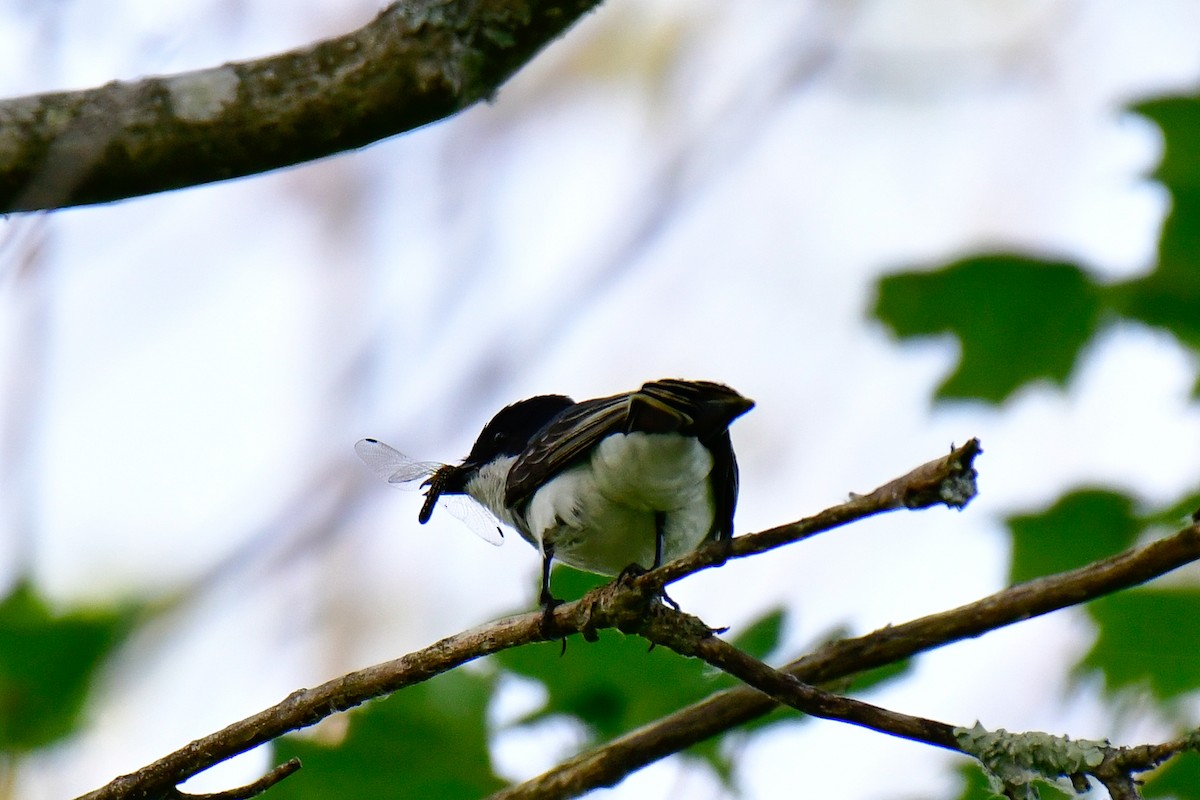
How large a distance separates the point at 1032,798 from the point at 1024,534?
1.21 meters

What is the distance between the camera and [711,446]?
107 inches

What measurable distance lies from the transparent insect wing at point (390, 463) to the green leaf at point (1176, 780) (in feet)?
7.04

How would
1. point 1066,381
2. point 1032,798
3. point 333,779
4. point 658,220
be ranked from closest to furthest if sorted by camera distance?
1. point 1032,798
2. point 333,779
3. point 1066,381
4. point 658,220

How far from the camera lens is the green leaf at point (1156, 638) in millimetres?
2521

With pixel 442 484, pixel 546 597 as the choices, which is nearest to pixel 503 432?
pixel 442 484

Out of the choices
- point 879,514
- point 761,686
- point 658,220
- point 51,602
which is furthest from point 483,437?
point 879,514

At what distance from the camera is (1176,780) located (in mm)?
2303

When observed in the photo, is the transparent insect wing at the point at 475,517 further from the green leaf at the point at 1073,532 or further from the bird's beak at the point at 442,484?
the green leaf at the point at 1073,532

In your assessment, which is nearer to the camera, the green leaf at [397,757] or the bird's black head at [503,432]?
the green leaf at [397,757]

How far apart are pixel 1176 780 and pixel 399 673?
150 cm

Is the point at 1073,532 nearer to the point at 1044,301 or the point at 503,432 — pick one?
the point at 1044,301

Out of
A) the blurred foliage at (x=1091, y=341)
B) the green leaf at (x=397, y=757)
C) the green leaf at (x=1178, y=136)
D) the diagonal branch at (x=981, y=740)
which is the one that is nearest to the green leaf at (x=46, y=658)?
the green leaf at (x=397, y=757)

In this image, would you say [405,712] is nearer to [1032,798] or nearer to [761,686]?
[761,686]

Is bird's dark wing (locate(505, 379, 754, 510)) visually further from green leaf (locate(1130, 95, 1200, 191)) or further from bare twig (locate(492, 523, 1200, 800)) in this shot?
green leaf (locate(1130, 95, 1200, 191))
